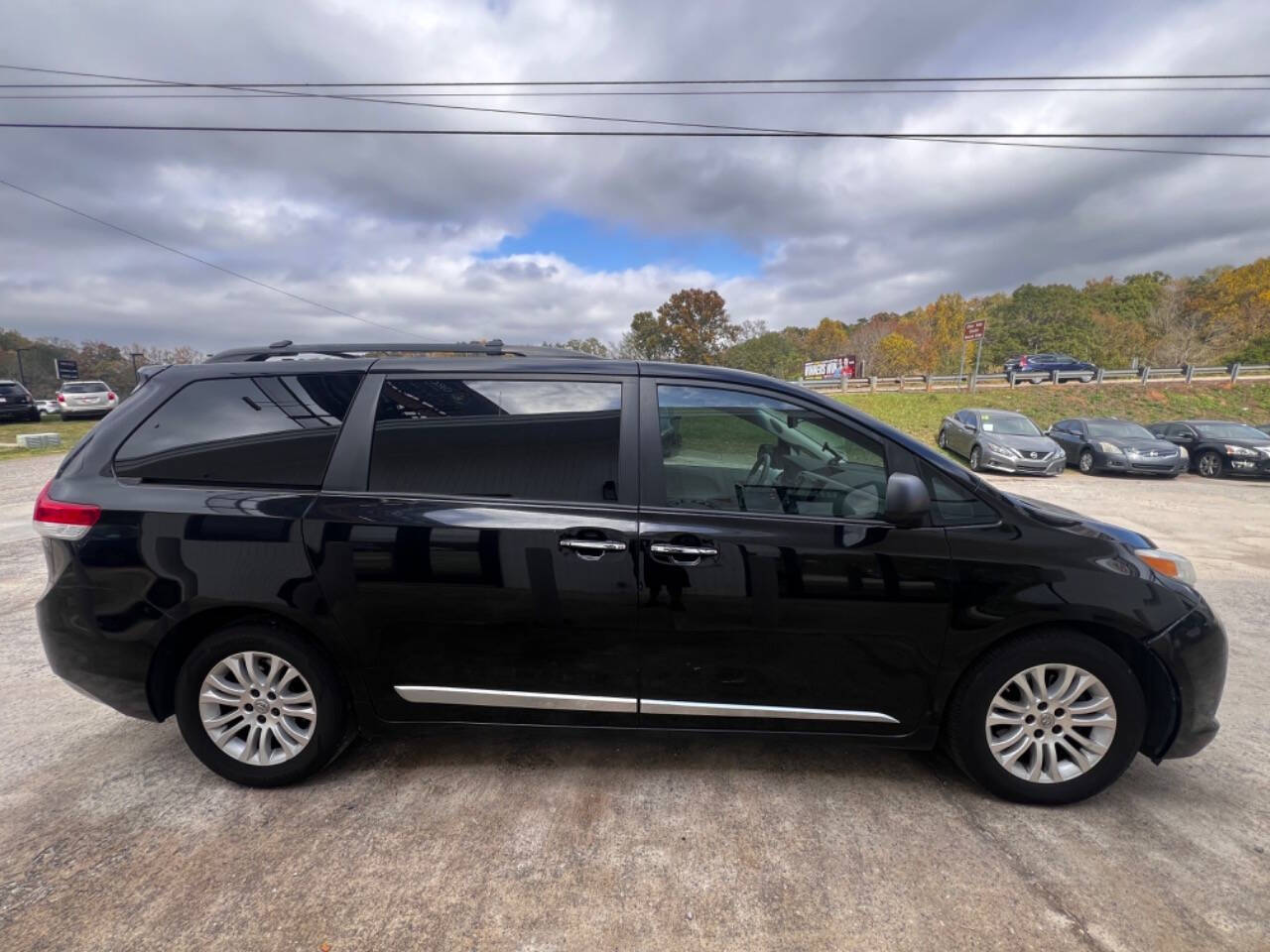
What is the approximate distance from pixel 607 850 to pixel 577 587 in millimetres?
954

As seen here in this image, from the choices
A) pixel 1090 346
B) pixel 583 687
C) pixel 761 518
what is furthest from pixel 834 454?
pixel 1090 346

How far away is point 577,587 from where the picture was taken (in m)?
2.32

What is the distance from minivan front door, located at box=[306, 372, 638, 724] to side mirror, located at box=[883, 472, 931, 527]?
99cm

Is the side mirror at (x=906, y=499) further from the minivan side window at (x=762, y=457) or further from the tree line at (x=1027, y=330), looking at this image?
the tree line at (x=1027, y=330)

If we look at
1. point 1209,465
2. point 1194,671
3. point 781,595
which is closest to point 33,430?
point 781,595

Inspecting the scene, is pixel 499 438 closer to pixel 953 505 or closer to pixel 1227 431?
pixel 953 505

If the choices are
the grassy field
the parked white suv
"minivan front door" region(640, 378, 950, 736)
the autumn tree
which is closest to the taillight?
"minivan front door" region(640, 378, 950, 736)

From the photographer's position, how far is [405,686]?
2.43m

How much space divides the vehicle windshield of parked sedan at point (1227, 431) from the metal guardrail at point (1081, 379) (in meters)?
11.6

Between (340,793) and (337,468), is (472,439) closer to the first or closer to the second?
(337,468)

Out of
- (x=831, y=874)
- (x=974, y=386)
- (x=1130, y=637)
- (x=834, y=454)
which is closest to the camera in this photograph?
(x=831, y=874)

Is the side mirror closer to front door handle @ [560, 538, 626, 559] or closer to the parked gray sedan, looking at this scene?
front door handle @ [560, 538, 626, 559]

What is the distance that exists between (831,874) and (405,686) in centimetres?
176

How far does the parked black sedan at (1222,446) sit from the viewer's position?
41.8 feet
